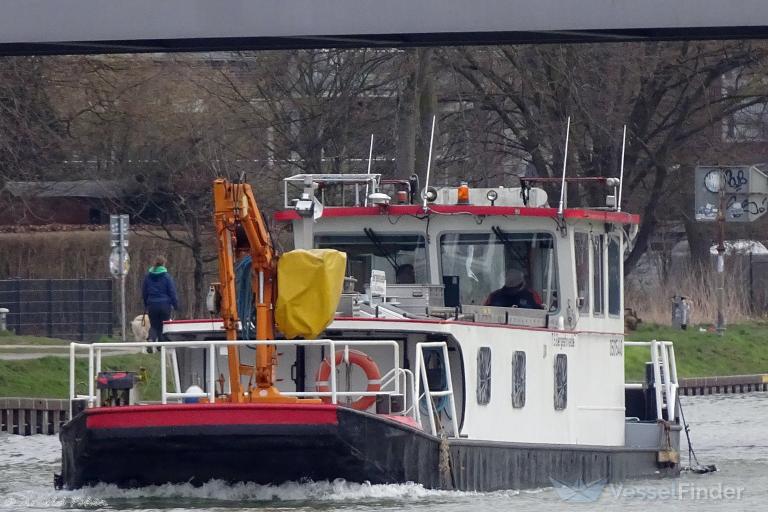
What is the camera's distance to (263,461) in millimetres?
12844

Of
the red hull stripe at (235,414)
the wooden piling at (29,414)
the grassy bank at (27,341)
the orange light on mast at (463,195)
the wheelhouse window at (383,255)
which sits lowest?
the wooden piling at (29,414)

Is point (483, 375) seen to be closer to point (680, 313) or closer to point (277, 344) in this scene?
point (277, 344)

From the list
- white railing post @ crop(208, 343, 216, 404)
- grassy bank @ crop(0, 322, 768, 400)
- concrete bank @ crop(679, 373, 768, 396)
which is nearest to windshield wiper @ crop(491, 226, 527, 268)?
white railing post @ crop(208, 343, 216, 404)

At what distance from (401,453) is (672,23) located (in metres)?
3.89

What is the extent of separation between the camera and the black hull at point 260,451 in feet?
41.3

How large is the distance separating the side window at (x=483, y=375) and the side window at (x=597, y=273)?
6.58ft

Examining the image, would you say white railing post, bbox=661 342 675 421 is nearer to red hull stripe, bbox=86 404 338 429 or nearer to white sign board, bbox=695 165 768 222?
red hull stripe, bbox=86 404 338 429

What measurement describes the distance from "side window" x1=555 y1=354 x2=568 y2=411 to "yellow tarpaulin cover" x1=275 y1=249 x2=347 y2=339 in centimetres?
318

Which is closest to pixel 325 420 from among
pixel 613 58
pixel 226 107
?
pixel 226 107

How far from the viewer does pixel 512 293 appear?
15.4m

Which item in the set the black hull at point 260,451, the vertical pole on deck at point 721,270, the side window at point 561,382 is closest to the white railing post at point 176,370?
the black hull at point 260,451

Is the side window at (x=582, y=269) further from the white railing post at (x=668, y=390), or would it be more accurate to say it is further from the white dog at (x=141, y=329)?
the white dog at (x=141, y=329)

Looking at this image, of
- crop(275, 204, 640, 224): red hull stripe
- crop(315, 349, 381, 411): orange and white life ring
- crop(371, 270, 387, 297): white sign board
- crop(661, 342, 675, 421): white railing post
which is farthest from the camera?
crop(661, 342, 675, 421): white railing post

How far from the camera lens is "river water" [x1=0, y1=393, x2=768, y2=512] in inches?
509
